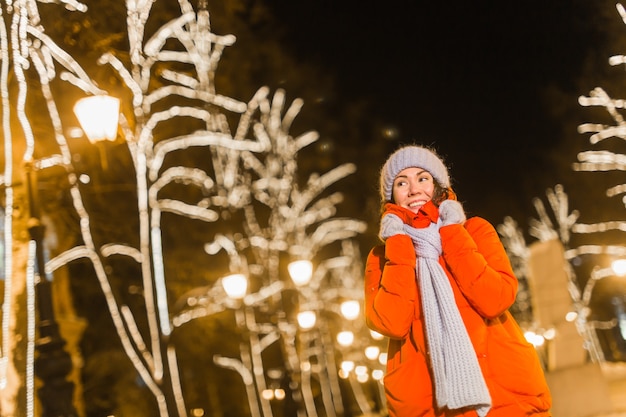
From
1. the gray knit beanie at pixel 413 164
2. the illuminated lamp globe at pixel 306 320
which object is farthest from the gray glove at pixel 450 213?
the illuminated lamp globe at pixel 306 320

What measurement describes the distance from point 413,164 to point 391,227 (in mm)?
463

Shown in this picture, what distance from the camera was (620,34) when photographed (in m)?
17.1

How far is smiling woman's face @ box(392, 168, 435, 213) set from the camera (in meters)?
3.84

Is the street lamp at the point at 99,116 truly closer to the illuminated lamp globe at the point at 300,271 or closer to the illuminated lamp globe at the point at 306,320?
the illuminated lamp globe at the point at 300,271

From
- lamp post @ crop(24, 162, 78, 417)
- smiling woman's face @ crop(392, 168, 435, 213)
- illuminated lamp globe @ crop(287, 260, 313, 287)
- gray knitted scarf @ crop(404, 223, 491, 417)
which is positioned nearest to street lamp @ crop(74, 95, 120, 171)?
lamp post @ crop(24, 162, 78, 417)

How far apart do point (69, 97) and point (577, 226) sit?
27.7 meters

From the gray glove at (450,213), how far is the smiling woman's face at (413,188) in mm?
184

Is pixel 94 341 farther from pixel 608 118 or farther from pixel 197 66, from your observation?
pixel 608 118

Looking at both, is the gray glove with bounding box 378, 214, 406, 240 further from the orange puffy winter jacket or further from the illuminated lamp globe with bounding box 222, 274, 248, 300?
the illuminated lamp globe with bounding box 222, 274, 248, 300

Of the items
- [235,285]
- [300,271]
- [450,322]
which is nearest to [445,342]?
[450,322]

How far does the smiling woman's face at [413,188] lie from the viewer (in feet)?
12.6

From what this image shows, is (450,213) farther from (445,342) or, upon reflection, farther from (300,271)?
(300,271)

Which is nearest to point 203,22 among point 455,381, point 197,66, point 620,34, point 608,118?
point 197,66

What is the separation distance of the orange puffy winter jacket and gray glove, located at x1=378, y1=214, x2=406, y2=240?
43 millimetres
